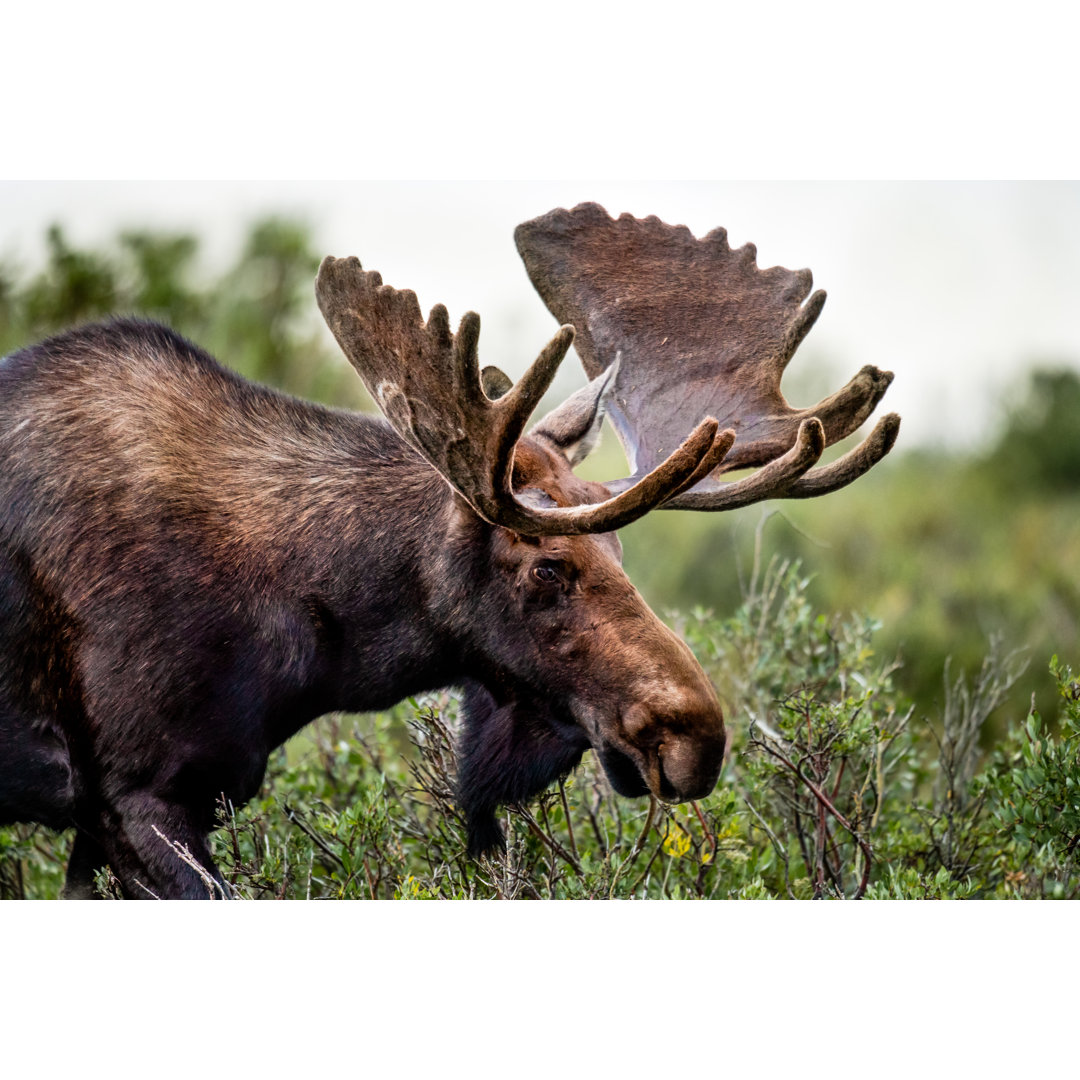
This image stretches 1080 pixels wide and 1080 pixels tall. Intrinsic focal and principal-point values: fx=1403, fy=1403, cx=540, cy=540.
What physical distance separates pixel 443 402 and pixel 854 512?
494 inches

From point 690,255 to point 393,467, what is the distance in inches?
46.4

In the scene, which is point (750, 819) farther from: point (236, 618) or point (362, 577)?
point (236, 618)

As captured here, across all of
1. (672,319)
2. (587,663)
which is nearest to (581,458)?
(672,319)

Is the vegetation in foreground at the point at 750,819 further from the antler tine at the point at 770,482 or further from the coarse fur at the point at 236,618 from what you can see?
the antler tine at the point at 770,482

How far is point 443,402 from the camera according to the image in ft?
9.69

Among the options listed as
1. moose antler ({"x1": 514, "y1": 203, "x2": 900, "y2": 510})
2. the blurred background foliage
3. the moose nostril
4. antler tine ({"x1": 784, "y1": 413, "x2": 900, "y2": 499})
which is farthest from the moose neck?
the blurred background foliage

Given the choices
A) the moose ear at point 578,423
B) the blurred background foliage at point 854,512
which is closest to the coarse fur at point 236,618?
the moose ear at point 578,423

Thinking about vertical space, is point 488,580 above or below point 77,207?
below

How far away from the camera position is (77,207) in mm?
5867

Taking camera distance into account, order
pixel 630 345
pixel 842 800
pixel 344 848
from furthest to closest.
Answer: pixel 842 800 → pixel 630 345 → pixel 344 848

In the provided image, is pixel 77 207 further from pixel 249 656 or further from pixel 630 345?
pixel 249 656

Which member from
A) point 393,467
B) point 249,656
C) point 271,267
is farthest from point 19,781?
point 271,267

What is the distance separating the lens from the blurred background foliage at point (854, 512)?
687 centimetres

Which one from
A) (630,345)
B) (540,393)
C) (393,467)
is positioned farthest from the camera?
(630,345)
